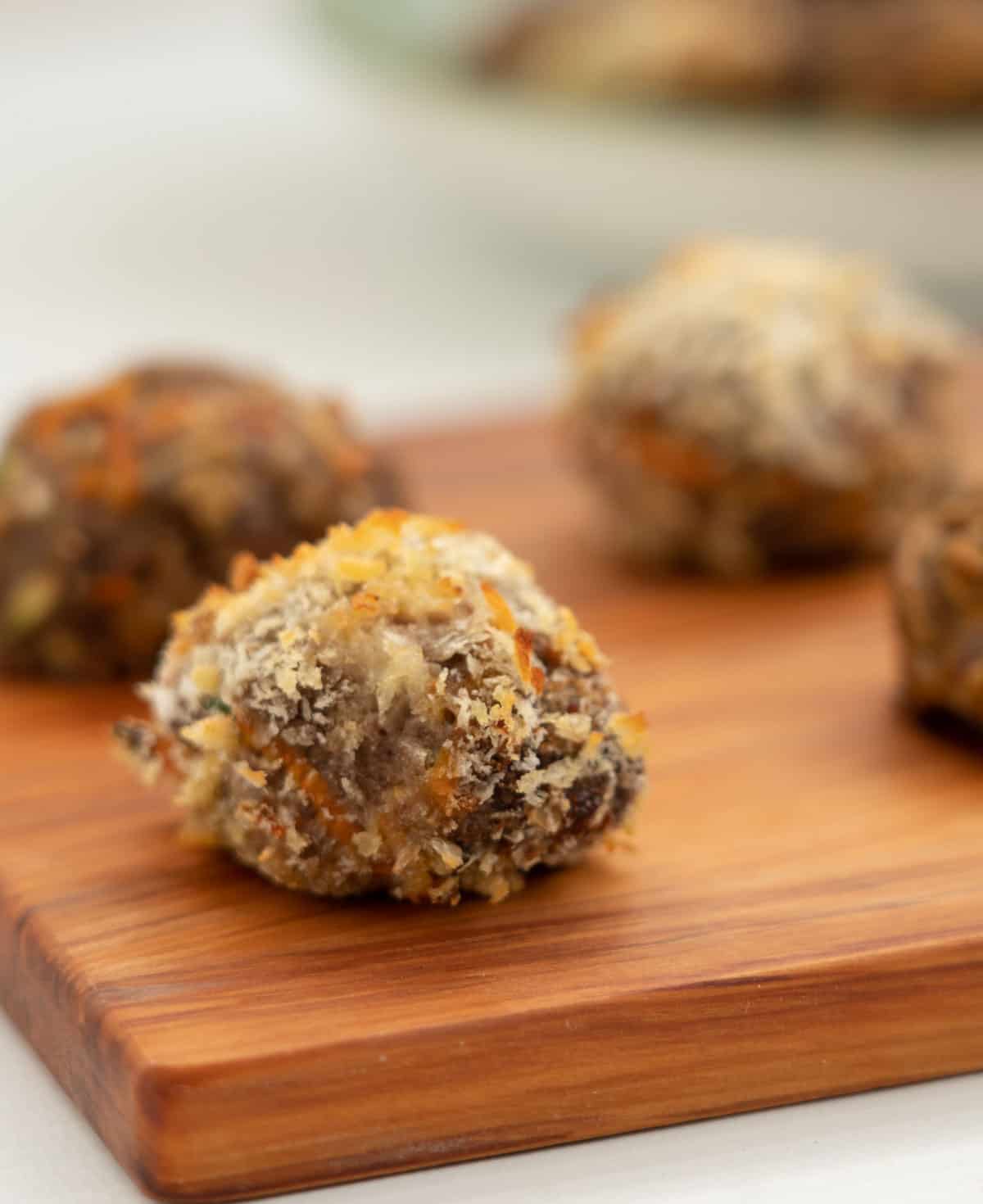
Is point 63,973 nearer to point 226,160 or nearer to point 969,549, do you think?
point 969,549

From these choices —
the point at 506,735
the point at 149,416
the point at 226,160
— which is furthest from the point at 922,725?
the point at 226,160

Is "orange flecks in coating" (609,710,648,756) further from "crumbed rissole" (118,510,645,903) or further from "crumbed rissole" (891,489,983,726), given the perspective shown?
"crumbed rissole" (891,489,983,726)

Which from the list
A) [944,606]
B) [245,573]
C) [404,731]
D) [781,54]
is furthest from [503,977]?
[781,54]

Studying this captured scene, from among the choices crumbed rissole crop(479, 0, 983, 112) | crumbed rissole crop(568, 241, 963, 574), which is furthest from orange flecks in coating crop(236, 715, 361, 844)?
crumbed rissole crop(479, 0, 983, 112)

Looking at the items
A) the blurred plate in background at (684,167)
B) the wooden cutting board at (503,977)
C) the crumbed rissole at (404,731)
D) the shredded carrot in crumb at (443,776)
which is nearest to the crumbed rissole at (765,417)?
the wooden cutting board at (503,977)

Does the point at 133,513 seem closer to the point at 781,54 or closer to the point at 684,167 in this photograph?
the point at 684,167

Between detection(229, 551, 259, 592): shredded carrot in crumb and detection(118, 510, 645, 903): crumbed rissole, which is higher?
detection(229, 551, 259, 592): shredded carrot in crumb

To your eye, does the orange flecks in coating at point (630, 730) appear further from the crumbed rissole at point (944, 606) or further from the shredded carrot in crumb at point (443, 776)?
the crumbed rissole at point (944, 606)
